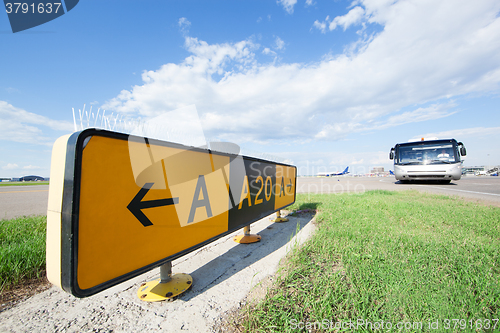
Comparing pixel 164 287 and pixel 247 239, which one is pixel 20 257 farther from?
pixel 247 239

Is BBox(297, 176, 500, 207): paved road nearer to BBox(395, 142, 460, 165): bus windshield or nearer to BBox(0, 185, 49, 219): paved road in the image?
BBox(395, 142, 460, 165): bus windshield

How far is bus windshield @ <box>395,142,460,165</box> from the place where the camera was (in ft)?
37.3

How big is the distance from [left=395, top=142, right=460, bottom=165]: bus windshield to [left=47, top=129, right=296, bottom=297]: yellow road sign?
1394 centimetres

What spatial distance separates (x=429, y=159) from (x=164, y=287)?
14.9 metres

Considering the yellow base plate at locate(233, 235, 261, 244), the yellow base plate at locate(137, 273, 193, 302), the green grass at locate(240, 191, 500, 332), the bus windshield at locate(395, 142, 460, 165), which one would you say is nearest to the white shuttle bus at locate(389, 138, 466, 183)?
the bus windshield at locate(395, 142, 460, 165)

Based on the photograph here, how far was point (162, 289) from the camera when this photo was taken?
1914 millimetres

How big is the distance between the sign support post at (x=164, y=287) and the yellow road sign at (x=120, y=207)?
0.34 m

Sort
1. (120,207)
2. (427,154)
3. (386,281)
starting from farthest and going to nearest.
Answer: (427,154) → (386,281) → (120,207)

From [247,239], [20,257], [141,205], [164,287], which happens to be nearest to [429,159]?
[247,239]

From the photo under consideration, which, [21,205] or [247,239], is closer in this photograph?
[247,239]

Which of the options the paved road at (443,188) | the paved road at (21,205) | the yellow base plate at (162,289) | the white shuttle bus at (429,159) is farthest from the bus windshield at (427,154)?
the paved road at (21,205)

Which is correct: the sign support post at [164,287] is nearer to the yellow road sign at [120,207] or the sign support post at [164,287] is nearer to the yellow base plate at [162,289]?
the yellow base plate at [162,289]

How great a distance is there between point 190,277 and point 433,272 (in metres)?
2.40

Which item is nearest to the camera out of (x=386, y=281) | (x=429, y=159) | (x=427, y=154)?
(x=386, y=281)
